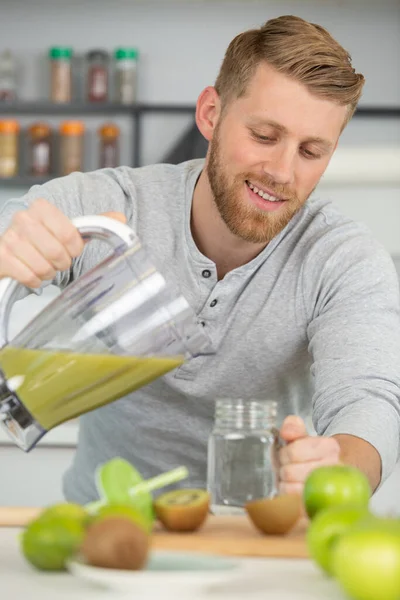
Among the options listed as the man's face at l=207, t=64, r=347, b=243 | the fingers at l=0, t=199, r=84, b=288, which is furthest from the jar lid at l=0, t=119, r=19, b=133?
the fingers at l=0, t=199, r=84, b=288

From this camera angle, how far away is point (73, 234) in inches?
35.0

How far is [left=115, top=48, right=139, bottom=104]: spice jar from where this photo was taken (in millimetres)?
3689

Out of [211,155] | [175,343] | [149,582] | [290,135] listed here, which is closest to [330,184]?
[211,155]

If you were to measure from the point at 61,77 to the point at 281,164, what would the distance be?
8.66 ft

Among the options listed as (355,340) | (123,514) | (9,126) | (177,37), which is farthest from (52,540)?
(177,37)

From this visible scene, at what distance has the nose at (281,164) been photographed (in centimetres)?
128

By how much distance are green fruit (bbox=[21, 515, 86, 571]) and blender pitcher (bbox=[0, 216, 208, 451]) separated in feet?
0.93

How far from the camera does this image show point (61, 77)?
3.75m

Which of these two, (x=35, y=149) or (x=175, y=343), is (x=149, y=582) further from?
(x=35, y=149)

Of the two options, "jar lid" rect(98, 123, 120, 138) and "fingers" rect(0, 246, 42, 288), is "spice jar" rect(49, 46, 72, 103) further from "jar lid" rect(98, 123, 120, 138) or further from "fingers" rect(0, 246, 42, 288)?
"fingers" rect(0, 246, 42, 288)

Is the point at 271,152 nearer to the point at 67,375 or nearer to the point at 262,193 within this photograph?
the point at 262,193

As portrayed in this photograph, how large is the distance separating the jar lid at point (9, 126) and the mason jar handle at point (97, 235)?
9.17 feet

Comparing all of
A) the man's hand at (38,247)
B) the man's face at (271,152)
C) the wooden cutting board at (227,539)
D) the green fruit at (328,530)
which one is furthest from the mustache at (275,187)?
the green fruit at (328,530)

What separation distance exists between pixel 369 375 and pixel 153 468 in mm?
475
